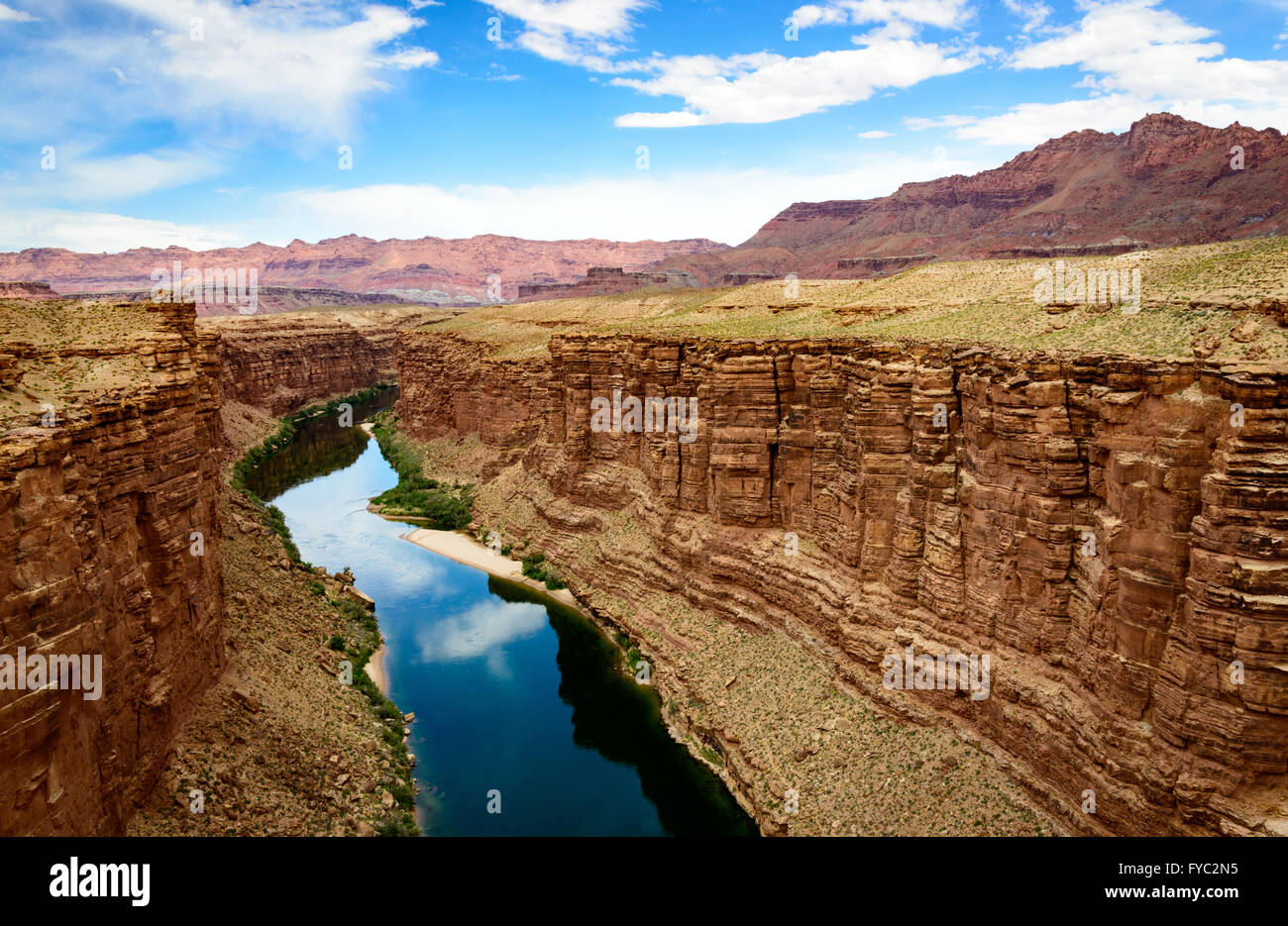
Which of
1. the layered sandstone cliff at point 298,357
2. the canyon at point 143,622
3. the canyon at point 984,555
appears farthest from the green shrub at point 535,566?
the layered sandstone cliff at point 298,357

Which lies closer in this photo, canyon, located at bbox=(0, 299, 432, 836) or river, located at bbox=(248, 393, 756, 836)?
canyon, located at bbox=(0, 299, 432, 836)

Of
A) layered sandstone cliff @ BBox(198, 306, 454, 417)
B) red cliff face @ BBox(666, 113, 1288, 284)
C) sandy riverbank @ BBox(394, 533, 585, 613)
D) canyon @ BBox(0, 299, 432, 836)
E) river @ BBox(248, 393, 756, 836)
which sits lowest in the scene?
river @ BBox(248, 393, 756, 836)

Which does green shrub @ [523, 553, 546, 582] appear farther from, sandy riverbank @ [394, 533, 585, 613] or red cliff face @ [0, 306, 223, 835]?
red cliff face @ [0, 306, 223, 835]

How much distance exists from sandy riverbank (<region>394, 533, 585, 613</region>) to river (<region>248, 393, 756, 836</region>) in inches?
22.1

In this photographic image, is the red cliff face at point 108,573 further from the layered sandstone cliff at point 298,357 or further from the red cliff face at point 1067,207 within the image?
the red cliff face at point 1067,207

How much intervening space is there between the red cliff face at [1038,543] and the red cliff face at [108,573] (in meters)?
17.2

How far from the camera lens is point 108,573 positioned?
727 inches

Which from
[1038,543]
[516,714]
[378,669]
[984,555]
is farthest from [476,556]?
[1038,543]

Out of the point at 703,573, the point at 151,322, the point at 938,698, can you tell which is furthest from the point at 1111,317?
the point at 151,322

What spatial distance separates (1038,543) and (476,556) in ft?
114

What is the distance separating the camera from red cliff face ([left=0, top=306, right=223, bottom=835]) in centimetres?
1431

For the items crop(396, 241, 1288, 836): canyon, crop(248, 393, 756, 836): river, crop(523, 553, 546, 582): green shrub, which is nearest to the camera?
crop(396, 241, 1288, 836): canyon

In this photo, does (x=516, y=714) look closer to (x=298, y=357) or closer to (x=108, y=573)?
(x=108, y=573)

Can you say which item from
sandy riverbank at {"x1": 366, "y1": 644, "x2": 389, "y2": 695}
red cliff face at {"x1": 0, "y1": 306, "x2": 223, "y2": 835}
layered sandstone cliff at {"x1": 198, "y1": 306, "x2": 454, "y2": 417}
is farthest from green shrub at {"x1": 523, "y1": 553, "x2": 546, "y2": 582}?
layered sandstone cliff at {"x1": 198, "y1": 306, "x2": 454, "y2": 417}
